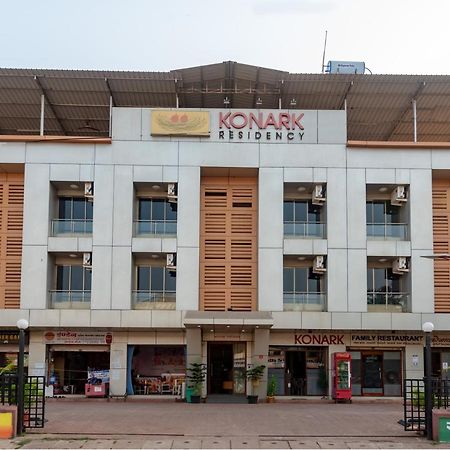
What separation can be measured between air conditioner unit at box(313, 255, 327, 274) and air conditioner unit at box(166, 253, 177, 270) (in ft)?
21.9

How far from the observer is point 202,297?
3428 centimetres

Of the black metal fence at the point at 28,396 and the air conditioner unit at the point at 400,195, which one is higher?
the air conditioner unit at the point at 400,195

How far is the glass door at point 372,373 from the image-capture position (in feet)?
113

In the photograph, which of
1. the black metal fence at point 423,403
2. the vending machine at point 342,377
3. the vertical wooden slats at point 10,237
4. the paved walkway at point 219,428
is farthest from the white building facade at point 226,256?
the black metal fence at point 423,403

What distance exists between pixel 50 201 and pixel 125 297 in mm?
5895

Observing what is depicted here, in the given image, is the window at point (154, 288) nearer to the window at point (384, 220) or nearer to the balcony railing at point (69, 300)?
the balcony railing at point (69, 300)

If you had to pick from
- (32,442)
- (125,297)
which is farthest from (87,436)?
(125,297)

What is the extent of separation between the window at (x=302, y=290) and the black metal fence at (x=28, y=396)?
46.6 feet

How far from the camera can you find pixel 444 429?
19.5 metres

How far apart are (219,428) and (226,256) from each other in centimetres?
1361

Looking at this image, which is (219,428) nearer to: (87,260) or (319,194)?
(87,260)

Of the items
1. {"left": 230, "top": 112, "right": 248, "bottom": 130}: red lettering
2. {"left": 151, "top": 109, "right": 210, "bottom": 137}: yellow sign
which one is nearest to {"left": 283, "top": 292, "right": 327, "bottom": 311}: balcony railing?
{"left": 230, "top": 112, "right": 248, "bottom": 130}: red lettering

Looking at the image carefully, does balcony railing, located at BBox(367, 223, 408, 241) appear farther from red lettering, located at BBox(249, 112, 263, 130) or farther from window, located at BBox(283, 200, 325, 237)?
red lettering, located at BBox(249, 112, 263, 130)

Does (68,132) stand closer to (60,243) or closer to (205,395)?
(60,243)
